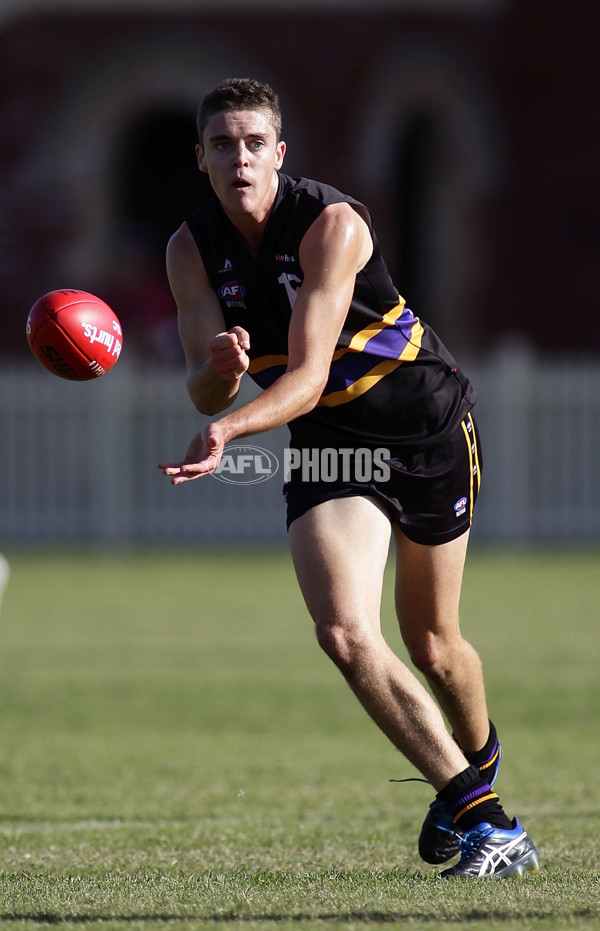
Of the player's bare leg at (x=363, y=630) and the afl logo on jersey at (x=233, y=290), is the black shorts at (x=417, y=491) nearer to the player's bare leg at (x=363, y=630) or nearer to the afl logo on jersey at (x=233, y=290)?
the player's bare leg at (x=363, y=630)

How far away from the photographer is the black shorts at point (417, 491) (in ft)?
16.2

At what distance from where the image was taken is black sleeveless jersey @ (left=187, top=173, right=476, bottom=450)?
4.93m

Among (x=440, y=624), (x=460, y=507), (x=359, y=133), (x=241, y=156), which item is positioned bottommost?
(x=440, y=624)

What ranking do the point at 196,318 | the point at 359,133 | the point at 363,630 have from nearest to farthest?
the point at 363,630, the point at 196,318, the point at 359,133

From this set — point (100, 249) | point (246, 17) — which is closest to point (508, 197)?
point (246, 17)

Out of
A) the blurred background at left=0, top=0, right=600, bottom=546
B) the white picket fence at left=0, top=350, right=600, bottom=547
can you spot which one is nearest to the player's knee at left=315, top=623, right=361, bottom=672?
the white picket fence at left=0, top=350, right=600, bottom=547

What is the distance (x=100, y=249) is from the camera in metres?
19.5

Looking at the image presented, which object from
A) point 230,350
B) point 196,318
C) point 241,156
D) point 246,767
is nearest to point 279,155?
point 241,156

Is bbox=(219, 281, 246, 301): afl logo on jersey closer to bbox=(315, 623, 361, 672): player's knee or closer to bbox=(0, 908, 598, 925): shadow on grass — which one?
bbox=(315, 623, 361, 672): player's knee

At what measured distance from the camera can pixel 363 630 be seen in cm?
466

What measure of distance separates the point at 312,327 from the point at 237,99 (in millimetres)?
784

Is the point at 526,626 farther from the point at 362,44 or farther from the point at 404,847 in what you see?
the point at 362,44

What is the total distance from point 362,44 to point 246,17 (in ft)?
4.89

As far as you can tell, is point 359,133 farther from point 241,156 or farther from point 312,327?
point 312,327
